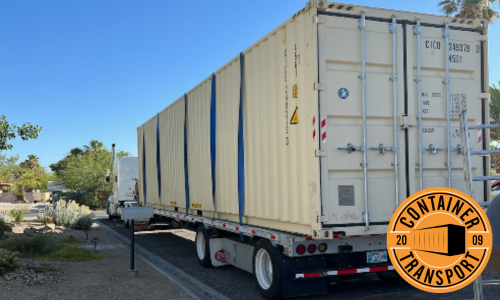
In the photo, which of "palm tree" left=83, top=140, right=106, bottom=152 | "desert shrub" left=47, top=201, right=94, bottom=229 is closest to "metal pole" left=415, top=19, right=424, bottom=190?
"desert shrub" left=47, top=201, right=94, bottom=229

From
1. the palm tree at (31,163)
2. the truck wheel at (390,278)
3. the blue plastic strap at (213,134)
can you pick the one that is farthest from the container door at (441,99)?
the palm tree at (31,163)

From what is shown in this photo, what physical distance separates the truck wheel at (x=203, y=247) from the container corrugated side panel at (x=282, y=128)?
6.61 ft

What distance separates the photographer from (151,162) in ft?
49.5

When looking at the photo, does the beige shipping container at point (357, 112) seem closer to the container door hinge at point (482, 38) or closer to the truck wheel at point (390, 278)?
the container door hinge at point (482, 38)

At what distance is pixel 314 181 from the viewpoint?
19.4 ft

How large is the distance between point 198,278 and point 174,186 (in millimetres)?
4076

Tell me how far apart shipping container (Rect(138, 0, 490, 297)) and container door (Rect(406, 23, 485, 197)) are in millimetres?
14

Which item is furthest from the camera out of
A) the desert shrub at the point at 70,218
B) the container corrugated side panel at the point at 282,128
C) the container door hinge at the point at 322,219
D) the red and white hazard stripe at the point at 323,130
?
the desert shrub at the point at 70,218

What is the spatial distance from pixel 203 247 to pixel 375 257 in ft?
14.3

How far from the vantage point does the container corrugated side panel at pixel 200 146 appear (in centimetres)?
985

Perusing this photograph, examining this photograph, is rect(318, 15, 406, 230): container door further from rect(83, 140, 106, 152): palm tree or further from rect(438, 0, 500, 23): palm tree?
rect(83, 140, 106, 152): palm tree

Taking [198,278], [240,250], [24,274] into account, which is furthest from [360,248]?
[24,274]

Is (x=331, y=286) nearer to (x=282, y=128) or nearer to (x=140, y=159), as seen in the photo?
(x=282, y=128)

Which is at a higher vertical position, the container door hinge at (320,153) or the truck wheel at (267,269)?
→ the container door hinge at (320,153)
